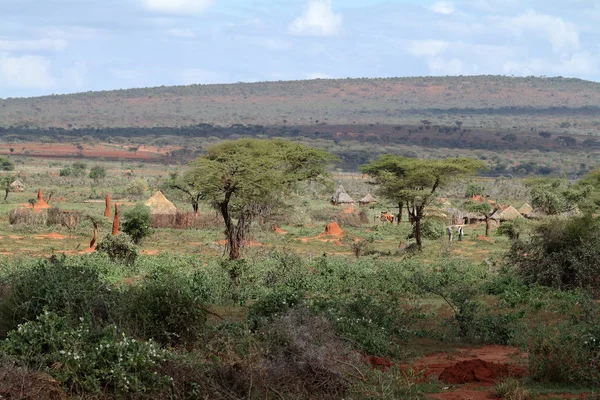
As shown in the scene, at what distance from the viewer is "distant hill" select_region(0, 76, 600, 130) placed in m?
145

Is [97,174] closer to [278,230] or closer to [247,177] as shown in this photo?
[278,230]

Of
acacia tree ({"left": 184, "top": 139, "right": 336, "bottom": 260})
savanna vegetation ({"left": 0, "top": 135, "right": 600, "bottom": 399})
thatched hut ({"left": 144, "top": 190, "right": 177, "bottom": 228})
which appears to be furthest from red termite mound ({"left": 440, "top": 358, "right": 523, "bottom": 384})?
thatched hut ({"left": 144, "top": 190, "right": 177, "bottom": 228})

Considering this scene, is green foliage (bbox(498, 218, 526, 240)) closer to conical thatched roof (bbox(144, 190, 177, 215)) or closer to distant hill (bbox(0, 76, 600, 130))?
conical thatched roof (bbox(144, 190, 177, 215))

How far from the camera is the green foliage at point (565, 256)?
57.2 feet

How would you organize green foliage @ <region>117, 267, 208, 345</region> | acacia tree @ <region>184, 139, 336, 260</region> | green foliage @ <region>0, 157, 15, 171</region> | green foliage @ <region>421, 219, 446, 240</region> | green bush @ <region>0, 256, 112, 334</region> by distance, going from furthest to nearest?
1. green foliage @ <region>0, 157, 15, 171</region>
2. green foliage @ <region>421, 219, 446, 240</region>
3. acacia tree @ <region>184, 139, 336, 260</region>
4. green foliage @ <region>117, 267, 208, 345</region>
5. green bush @ <region>0, 256, 112, 334</region>

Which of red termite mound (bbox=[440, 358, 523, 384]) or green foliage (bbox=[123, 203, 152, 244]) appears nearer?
red termite mound (bbox=[440, 358, 523, 384])

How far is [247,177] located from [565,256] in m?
9.22

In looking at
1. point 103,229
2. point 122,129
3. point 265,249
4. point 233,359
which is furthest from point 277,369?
point 122,129

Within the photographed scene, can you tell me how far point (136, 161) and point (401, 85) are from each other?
7921 centimetres

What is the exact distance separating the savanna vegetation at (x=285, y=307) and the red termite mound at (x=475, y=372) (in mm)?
25

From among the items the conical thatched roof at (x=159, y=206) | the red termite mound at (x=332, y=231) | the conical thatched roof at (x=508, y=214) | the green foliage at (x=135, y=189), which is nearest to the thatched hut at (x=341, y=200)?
the green foliage at (x=135, y=189)

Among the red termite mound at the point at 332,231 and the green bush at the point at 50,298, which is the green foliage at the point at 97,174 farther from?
the green bush at the point at 50,298

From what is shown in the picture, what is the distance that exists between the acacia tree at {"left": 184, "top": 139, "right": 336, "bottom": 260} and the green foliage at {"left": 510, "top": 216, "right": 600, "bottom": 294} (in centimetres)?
791

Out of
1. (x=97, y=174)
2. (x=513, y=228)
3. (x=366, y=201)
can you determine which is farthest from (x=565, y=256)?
(x=97, y=174)
